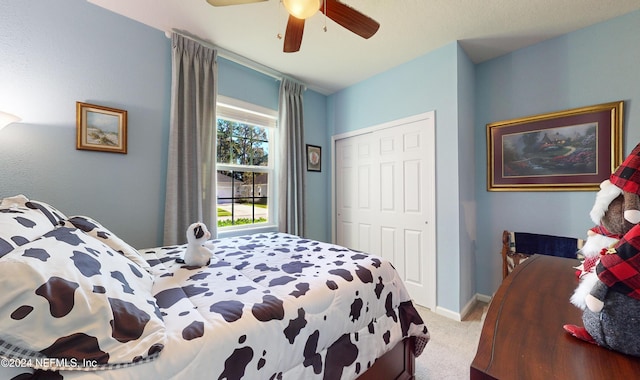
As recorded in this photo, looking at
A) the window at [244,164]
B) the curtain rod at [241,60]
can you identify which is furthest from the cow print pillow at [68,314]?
the curtain rod at [241,60]

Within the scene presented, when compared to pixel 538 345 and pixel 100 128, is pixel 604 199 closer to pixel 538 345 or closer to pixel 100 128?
pixel 538 345

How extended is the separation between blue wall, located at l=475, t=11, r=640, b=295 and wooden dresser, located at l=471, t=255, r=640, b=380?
190 centimetres

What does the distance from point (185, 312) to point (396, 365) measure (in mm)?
1299

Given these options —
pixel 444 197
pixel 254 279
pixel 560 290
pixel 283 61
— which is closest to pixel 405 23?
pixel 283 61

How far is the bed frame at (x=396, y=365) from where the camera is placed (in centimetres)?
130

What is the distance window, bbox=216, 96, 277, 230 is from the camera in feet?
8.90

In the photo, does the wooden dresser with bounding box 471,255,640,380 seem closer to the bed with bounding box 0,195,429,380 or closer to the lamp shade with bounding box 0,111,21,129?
the bed with bounding box 0,195,429,380

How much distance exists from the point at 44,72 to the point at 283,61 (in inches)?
76.9

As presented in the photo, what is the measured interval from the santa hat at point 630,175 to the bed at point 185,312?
1.04m

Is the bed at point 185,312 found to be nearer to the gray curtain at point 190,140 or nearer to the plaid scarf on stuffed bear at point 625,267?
the gray curtain at point 190,140

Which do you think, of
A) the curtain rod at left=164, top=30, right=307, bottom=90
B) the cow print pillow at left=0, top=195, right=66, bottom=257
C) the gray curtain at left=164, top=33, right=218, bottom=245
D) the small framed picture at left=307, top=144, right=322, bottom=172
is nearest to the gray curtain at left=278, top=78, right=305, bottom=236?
the curtain rod at left=164, top=30, right=307, bottom=90

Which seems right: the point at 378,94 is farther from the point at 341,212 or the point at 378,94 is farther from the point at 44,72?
the point at 44,72

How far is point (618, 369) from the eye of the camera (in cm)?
50

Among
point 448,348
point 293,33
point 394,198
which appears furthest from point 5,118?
point 448,348
